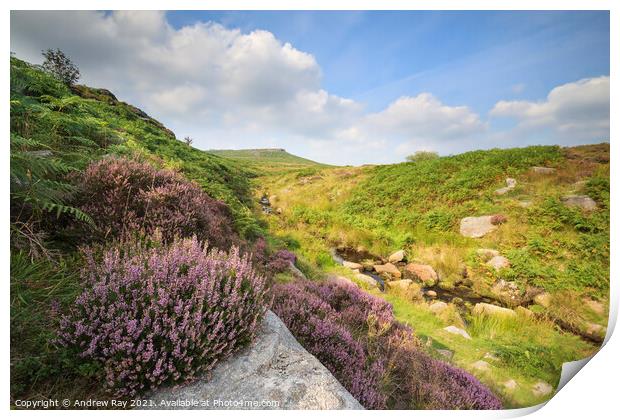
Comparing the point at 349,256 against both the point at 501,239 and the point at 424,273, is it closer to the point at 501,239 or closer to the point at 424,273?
the point at 424,273

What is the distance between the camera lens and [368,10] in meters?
3.12

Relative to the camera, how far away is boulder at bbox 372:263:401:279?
8427mm

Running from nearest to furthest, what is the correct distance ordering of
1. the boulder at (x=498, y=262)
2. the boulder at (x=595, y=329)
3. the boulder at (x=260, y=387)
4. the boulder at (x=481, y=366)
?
the boulder at (x=260, y=387)
the boulder at (x=595, y=329)
the boulder at (x=481, y=366)
the boulder at (x=498, y=262)

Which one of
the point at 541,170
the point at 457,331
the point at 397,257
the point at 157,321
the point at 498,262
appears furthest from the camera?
the point at 397,257

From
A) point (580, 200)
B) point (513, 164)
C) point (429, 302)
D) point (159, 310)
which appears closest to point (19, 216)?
point (159, 310)

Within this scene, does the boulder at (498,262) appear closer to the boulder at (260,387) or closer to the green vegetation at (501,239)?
the green vegetation at (501,239)

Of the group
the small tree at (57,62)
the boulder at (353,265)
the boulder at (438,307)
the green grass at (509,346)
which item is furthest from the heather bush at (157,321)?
the boulder at (353,265)

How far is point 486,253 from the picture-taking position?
7730 millimetres

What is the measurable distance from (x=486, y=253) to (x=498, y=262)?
1.97ft

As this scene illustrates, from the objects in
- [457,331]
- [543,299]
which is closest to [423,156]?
[543,299]

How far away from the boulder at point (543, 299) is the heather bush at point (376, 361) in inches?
124

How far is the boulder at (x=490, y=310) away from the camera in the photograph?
5.71 meters

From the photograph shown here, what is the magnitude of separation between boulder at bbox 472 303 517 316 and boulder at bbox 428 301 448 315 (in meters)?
0.60
